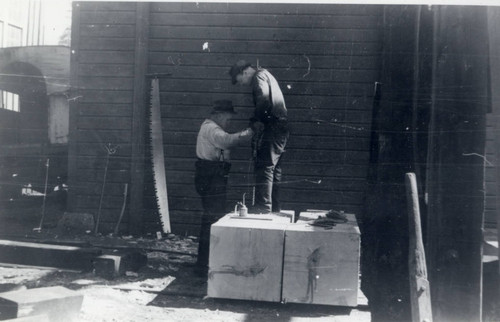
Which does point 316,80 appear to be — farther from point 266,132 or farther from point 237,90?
point 266,132

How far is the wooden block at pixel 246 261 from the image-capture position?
4211mm

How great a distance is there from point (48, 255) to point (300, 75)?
398 cm

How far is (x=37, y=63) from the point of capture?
37.0 ft

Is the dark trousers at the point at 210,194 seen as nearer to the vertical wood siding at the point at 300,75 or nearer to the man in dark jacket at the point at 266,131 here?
the man in dark jacket at the point at 266,131

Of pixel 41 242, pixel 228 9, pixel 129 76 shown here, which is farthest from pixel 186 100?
pixel 41 242

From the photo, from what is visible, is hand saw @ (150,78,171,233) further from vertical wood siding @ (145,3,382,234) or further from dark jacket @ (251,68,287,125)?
dark jacket @ (251,68,287,125)

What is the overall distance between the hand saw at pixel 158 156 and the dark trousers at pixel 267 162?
244 cm

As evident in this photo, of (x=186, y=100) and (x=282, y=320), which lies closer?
(x=282, y=320)

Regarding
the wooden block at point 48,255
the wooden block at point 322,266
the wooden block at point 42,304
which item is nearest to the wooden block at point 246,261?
the wooden block at point 322,266

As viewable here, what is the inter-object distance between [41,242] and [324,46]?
4362 mm

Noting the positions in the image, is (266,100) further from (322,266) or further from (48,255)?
(48,255)

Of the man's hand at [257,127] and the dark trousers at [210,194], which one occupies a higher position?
the man's hand at [257,127]

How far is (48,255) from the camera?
208 inches

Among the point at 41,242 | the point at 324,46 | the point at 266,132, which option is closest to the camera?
the point at 266,132
